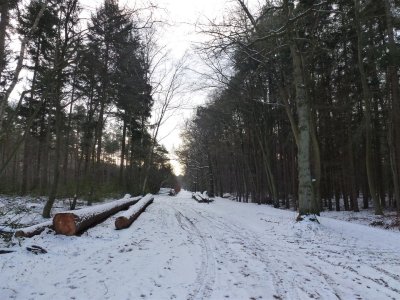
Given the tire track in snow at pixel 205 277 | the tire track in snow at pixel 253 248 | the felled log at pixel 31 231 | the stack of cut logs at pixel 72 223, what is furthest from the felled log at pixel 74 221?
the tire track in snow at pixel 253 248

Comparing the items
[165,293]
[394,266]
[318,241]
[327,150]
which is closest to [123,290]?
[165,293]

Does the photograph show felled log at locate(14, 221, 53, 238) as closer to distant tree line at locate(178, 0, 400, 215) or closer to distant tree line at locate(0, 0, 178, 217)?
distant tree line at locate(0, 0, 178, 217)

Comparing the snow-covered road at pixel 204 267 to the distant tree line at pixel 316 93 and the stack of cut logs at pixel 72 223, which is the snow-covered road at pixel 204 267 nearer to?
the stack of cut logs at pixel 72 223

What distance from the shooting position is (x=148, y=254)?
7156 mm

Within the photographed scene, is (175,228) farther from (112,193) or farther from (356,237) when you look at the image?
(112,193)

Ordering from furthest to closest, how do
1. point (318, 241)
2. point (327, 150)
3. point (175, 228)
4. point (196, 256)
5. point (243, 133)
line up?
point (243, 133), point (327, 150), point (175, 228), point (318, 241), point (196, 256)

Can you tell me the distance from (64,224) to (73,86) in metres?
10.2

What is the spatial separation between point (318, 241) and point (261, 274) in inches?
165

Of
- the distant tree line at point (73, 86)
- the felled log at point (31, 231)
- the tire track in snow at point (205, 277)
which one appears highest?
the distant tree line at point (73, 86)

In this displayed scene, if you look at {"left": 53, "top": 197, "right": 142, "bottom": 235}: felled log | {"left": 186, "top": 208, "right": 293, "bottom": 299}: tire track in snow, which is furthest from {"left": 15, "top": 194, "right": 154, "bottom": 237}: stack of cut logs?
{"left": 186, "top": 208, "right": 293, "bottom": 299}: tire track in snow

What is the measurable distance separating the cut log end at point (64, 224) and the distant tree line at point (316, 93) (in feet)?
23.4

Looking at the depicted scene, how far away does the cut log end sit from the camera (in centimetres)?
862

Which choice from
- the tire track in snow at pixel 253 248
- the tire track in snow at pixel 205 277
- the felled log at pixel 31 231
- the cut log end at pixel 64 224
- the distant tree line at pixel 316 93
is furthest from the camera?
the distant tree line at pixel 316 93

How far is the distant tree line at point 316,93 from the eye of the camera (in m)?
12.6
